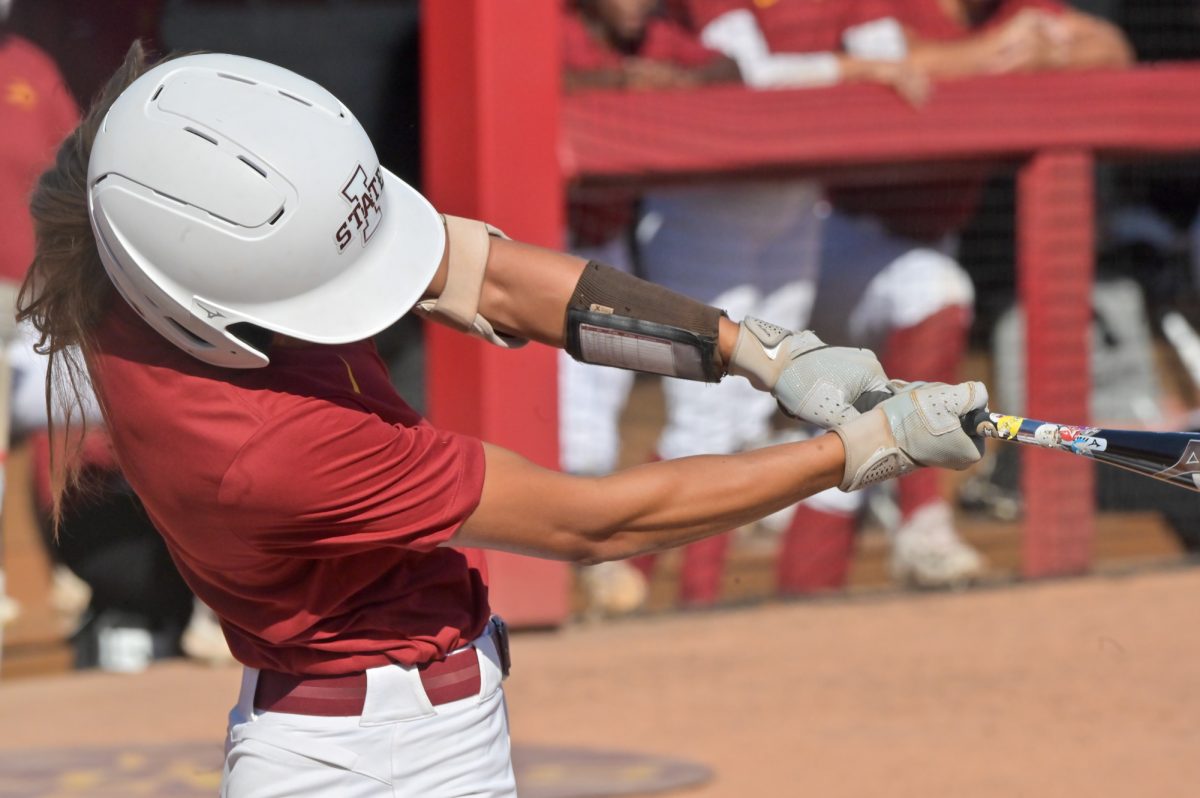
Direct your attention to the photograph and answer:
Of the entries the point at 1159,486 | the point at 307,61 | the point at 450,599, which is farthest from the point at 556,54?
the point at 450,599

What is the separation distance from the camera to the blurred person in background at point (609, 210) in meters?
5.61

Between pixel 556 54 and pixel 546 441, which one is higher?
pixel 556 54

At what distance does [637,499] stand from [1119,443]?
27.7 inches

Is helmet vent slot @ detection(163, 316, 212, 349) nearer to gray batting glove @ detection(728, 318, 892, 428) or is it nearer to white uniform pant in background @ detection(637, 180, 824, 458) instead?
gray batting glove @ detection(728, 318, 892, 428)

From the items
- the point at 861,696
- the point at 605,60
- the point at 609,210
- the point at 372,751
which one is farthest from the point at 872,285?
the point at 372,751

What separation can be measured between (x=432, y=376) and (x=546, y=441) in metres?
0.46

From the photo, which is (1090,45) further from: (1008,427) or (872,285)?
(1008,427)

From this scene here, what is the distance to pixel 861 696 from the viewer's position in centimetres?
473

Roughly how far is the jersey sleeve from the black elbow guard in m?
0.42

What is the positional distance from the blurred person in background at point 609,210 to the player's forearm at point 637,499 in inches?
138

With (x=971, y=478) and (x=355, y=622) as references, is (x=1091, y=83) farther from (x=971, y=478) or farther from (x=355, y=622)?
(x=355, y=622)

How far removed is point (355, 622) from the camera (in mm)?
2133

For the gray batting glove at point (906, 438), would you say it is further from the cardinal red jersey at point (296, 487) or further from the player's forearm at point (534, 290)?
the cardinal red jersey at point (296, 487)

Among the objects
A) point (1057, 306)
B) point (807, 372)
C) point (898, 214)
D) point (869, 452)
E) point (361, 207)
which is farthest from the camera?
point (898, 214)
